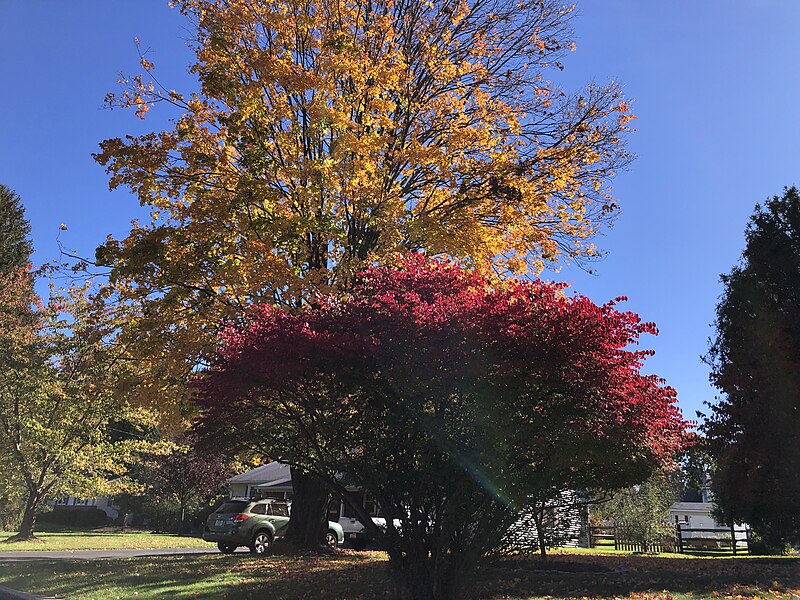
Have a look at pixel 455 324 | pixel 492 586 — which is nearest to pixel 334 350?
pixel 455 324

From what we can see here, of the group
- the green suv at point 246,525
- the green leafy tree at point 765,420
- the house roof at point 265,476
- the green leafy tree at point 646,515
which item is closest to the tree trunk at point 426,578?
the green leafy tree at point 765,420

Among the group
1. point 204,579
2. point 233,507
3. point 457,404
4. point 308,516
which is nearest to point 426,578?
point 457,404

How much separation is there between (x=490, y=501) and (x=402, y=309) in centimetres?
210

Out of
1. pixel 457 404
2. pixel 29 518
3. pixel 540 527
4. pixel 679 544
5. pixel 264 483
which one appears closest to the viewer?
pixel 457 404

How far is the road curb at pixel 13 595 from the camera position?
23.9 feet

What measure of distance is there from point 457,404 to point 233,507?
44.8 feet

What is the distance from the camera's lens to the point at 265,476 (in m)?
34.5

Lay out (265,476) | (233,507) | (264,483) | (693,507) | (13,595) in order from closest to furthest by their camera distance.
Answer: (13,595) → (233,507) → (264,483) → (265,476) → (693,507)

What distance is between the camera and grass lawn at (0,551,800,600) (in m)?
7.21

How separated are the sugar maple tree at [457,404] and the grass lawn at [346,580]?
80 cm

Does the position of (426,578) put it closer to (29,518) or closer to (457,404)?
(457,404)

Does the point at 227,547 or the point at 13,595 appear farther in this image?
the point at 227,547

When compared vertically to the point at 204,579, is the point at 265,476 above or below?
above

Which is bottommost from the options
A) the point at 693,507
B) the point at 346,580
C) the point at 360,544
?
the point at 693,507
